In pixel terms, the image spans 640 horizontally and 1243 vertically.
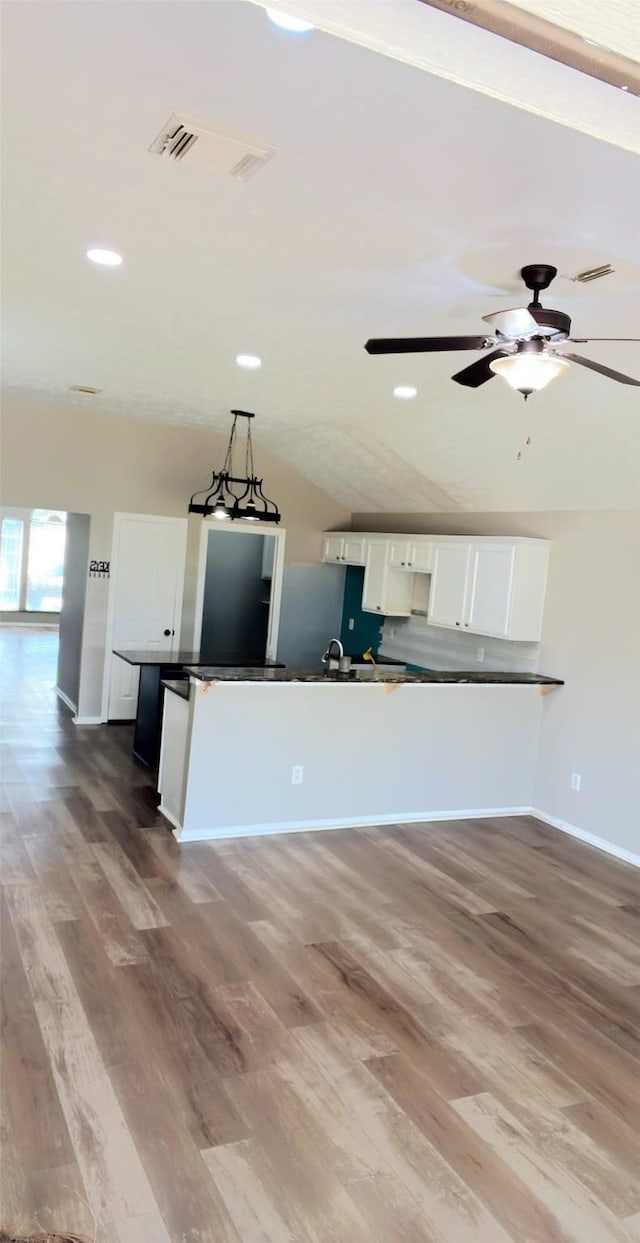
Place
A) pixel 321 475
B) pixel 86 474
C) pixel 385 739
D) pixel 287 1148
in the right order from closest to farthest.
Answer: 1. pixel 287 1148
2. pixel 385 739
3. pixel 86 474
4. pixel 321 475

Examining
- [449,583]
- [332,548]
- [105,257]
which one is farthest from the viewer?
[332,548]

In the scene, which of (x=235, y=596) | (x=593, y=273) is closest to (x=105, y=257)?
(x=593, y=273)

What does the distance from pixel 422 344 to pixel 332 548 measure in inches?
228

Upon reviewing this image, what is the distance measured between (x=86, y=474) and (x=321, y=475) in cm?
225

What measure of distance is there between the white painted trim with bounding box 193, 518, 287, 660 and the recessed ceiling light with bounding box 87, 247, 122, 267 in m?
4.43

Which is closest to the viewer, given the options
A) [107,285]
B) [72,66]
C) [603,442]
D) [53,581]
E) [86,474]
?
[72,66]

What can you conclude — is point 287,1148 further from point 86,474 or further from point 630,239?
point 86,474

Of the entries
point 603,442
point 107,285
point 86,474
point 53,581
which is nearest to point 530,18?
point 107,285

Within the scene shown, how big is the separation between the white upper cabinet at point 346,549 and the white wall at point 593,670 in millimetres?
2016

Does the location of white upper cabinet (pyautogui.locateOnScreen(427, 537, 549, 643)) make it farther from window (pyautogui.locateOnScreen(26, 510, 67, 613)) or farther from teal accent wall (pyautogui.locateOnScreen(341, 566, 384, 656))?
window (pyautogui.locateOnScreen(26, 510, 67, 613))

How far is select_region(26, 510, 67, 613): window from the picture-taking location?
564 inches

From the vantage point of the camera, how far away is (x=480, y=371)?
2971 millimetres

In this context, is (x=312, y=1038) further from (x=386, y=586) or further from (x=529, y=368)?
(x=386, y=586)

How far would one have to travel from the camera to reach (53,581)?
47.8ft
